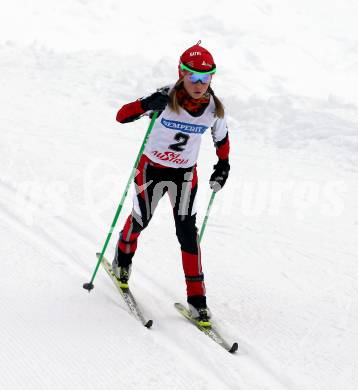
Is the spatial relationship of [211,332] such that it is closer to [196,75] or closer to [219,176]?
[219,176]

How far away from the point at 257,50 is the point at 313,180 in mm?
9354

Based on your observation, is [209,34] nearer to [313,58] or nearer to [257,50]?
[257,50]

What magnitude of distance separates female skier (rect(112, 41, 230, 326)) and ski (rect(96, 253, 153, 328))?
50mm

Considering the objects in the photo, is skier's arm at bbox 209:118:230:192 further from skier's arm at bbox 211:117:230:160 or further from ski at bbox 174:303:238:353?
ski at bbox 174:303:238:353

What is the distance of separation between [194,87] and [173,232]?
2776 mm

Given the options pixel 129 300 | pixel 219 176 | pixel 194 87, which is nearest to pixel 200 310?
pixel 129 300

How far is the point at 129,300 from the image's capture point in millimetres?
4816

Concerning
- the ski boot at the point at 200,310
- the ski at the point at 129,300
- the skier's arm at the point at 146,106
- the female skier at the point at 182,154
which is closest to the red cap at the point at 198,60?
the female skier at the point at 182,154

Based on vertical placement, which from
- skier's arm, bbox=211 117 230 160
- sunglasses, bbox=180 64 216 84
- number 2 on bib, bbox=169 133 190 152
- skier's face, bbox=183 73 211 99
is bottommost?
number 2 on bib, bbox=169 133 190 152

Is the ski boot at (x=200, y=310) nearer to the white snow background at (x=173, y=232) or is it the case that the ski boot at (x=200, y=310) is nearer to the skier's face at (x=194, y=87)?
the white snow background at (x=173, y=232)

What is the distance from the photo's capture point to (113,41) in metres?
18.3

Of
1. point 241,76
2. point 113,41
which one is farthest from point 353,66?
point 113,41

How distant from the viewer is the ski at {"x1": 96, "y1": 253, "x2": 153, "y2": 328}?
15.0 feet

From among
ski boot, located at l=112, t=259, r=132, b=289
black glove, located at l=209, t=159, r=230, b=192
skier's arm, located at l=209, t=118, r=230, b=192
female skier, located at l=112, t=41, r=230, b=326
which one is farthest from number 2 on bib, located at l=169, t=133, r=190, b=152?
ski boot, located at l=112, t=259, r=132, b=289
